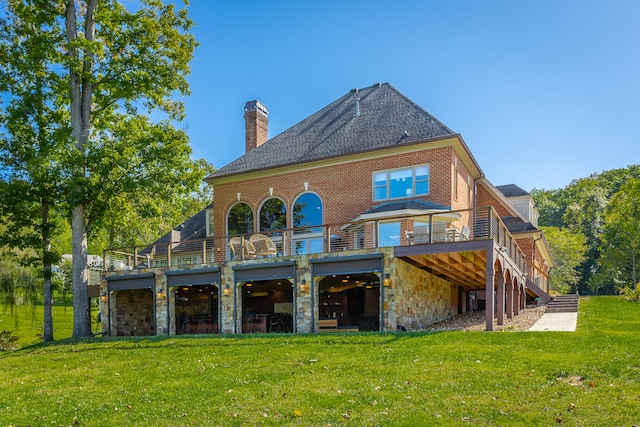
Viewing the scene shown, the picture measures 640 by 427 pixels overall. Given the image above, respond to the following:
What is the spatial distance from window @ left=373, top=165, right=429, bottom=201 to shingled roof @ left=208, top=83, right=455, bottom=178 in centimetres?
112

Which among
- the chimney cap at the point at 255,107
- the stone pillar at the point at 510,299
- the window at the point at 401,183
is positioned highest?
the chimney cap at the point at 255,107

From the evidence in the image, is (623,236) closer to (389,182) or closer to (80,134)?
(389,182)

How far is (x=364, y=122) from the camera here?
23344mm

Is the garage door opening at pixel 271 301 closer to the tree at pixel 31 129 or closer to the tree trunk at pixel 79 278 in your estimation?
the tree trunk at pixel 79 278

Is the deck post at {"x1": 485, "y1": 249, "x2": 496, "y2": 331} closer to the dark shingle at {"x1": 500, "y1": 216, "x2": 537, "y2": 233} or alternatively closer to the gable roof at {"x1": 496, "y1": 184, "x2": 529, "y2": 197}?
the dark shingle at {"x1": 500, "y1": 216, "x2": 537, "y2": 233}

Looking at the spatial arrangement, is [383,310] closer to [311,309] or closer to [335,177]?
[311,309]

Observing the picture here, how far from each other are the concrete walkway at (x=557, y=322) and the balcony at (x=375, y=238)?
2218 mm

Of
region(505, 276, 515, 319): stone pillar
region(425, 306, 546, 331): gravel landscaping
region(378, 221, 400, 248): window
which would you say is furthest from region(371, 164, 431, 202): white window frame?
region(425, 306, 546, 331): gravel landscaping

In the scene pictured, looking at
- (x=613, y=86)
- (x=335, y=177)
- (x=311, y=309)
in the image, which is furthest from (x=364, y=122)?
(x=613, y=86)

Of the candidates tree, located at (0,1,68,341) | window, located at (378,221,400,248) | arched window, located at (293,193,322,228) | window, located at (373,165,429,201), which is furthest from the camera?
arched window, located at (293,193,322,228)

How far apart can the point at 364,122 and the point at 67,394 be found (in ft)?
53.7

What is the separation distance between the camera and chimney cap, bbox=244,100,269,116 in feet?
95.2

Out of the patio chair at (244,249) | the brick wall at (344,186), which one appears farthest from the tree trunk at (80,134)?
the patio chair at (244,249)

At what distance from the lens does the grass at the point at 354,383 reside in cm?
767
